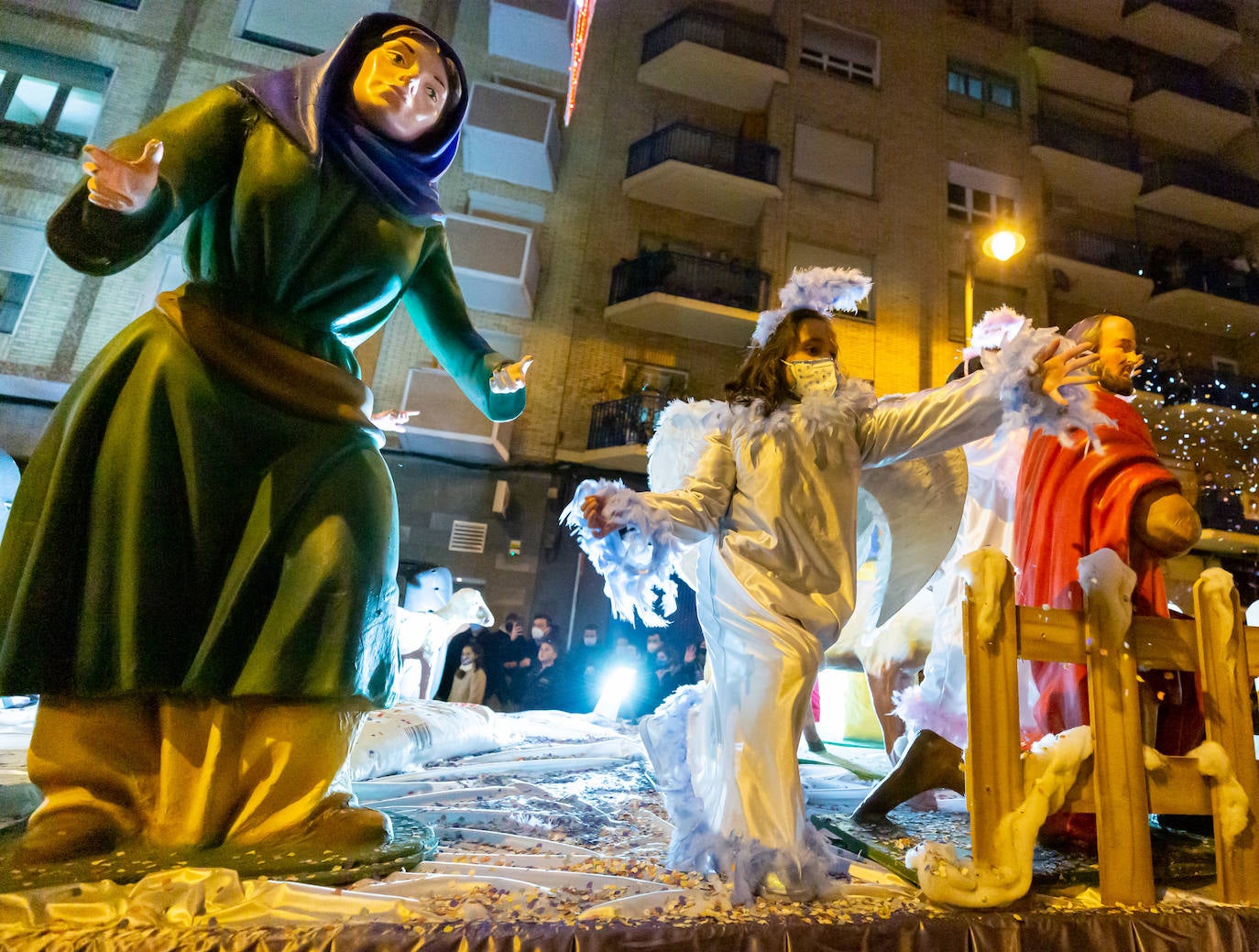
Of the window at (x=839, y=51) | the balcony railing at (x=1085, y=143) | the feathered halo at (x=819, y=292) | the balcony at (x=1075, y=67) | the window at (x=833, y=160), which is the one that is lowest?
the feathered halo at (x=819, y=292)

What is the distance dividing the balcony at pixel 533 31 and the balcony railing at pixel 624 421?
6294 millimetres

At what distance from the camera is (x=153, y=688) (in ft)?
4.91

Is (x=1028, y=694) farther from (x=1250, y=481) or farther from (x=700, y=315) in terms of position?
(x=1250, y=481)

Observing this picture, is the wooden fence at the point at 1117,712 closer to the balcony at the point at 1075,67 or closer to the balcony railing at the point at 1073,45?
the balcony at the point at 1075,67

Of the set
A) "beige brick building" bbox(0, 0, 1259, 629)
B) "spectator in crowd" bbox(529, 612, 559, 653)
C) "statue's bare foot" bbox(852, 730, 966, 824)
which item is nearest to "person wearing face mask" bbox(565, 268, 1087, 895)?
"statue's bare foot" bbox(852, 730, 966, 824)

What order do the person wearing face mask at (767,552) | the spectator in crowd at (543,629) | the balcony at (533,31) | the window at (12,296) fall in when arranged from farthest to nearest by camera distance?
1. the balcony at (533,31)
2. the window at (12,296)
3. the spectator in crowd at (543,629)
4. the person wearing face mask at (767,552)

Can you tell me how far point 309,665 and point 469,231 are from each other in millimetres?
10328

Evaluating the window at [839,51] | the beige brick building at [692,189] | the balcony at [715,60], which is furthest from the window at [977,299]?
the balcony at [715,60]

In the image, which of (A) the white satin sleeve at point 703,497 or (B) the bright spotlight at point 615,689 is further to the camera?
(B) the bright spotlight at point 615,689

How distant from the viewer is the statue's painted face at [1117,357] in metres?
2.55

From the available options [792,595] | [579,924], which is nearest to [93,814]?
[579,924]

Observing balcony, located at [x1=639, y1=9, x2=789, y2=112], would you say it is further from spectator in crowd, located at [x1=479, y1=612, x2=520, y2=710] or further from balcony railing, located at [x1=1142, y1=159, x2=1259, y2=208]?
spectator in crowd, located at [x1=479, y1=612, x2=520, y2=710]

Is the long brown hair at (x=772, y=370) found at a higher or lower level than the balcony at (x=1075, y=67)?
lower

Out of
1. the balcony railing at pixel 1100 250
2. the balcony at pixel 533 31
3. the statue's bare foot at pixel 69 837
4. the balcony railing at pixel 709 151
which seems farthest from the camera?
the balcony railing at pixel 1100 250
